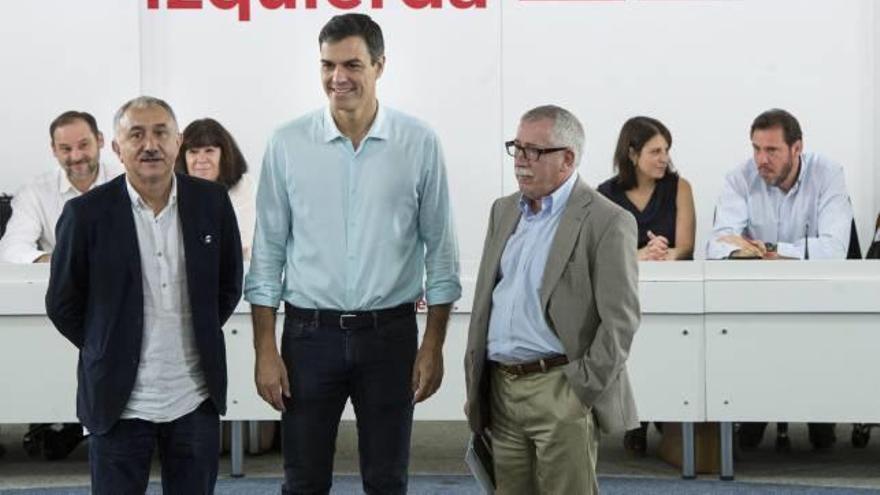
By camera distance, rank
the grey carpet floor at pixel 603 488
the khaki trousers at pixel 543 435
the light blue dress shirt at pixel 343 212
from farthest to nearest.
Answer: the grey carpet floor at pixel 603 488 → the light blue dress shirt at pixel 343 212 → the khaki trousers at pixel 543 435

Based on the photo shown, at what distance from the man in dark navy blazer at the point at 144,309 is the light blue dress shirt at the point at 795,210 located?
11.3 ft

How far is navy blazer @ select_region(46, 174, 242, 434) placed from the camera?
3.20 metres

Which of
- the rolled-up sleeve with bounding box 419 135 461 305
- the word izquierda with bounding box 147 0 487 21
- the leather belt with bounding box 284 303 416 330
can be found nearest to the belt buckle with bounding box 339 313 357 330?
the leather belt with bounding box 284 303 416 330

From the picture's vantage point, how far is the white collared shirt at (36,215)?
6.34 m

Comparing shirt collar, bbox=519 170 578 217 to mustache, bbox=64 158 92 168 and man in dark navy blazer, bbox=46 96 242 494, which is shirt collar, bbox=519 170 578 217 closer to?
man in dark navy blazer, bbox=46 96 242 494

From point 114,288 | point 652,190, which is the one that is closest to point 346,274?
point 114,288

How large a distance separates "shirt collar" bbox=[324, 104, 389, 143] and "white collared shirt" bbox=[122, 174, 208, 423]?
1.34 feet

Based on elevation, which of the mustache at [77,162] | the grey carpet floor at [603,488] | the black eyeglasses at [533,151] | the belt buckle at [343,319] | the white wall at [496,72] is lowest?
the grey carpet floor at [603,488]

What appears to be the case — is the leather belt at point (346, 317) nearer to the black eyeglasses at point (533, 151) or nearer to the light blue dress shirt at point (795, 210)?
the black eyeglasses at point (533, 151)

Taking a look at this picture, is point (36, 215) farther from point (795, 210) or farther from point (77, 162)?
point (795, 210)

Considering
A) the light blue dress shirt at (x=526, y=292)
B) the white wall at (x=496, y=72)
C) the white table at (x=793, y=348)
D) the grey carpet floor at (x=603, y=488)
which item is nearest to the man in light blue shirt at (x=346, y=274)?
the light blue dress shirt at (x=526, y=292)

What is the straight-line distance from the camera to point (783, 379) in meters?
5.46

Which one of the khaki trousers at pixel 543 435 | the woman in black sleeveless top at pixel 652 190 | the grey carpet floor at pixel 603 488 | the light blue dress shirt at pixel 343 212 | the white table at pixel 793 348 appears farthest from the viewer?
the woman in black sleeveless top at pixel 652 190

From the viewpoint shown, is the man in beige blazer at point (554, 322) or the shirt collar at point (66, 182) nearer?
the man in beige blazer at point (554, 322)
